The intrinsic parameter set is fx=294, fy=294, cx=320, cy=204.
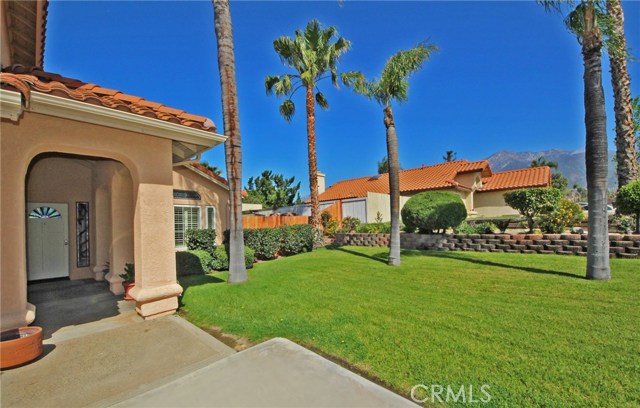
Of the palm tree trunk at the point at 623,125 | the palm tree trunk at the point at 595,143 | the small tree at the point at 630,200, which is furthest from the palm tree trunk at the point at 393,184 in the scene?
A: the palm tree trunk at the point at 623,125

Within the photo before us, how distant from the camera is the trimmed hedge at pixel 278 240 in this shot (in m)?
13.1

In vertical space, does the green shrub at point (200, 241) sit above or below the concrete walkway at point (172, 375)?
above

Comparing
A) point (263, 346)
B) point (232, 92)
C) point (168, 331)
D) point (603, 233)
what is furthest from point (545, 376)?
point (232, 92)

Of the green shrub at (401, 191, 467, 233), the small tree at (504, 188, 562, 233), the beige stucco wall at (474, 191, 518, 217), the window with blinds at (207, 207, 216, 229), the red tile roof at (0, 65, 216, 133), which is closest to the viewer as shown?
the red tile roof at (0, 65, 216, 133)

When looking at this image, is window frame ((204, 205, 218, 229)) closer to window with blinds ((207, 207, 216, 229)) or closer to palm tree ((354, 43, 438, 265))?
window with blinds ((207, 207, 216, 229))

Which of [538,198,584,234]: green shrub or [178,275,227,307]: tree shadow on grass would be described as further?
[538,198,584,234]: green shrub

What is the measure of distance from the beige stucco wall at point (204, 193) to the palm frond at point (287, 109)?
5818 mm

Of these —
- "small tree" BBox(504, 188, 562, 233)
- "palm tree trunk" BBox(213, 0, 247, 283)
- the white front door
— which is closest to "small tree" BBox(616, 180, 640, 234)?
"small tree" BBox(504, 188, 562, 233)

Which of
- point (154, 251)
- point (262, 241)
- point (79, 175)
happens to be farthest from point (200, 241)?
point (154, 251)

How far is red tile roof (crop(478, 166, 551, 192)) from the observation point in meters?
23.6

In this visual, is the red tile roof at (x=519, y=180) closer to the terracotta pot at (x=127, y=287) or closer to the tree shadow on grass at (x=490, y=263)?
the tree shadow on grass at (x=490, y=263)

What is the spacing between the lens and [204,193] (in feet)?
48.3

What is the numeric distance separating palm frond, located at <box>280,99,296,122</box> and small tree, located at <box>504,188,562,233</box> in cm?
1216

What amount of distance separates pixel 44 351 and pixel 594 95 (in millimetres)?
11580
